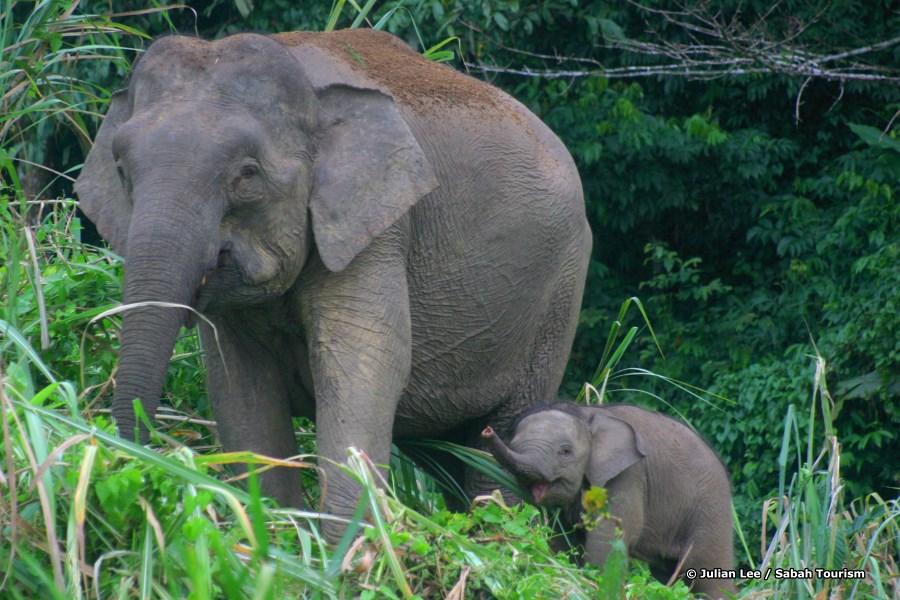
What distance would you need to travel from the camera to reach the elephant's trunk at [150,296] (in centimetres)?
328

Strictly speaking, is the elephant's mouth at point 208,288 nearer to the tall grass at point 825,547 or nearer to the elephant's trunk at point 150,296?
the elephant's trunk at point 150,296

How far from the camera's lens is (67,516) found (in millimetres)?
2811

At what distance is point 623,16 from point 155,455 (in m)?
7.21

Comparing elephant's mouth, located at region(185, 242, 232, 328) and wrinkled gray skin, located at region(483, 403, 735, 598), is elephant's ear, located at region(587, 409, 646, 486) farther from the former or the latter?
elephant's mouth, located at region(185, 242, 232, 328)

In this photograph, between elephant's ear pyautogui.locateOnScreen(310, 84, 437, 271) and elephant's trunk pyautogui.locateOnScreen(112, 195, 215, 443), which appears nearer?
elephant's trunk pyautogui.locateOnScreen(112, 195, 215, 443)

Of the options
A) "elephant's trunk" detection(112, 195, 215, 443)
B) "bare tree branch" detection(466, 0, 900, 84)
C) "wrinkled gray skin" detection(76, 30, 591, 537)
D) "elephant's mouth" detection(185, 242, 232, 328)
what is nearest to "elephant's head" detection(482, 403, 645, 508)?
"wrinkled gray skin" detection(76, 30, 591, 537)

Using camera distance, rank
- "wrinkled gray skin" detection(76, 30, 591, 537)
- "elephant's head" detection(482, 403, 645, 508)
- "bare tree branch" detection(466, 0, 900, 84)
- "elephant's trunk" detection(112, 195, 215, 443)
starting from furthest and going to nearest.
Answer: "bare tree branch" detection(466, 0, 900, 84) < "elephant's head" detection(482, 403, 645, 508) < "wrinkled gray skin" detection(76, 30, 591, 537) < "elephant's trunk" detection(112, 195, 215, 443)

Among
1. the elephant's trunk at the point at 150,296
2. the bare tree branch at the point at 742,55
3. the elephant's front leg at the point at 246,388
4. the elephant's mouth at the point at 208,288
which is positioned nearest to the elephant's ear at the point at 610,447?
the elephant's front leg at the point at 246,388

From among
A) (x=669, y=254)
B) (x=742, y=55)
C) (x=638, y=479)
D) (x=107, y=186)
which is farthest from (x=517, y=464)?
(x=669, y=254)

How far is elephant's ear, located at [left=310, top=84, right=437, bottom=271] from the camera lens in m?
3.74

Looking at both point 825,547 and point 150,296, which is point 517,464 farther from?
point 150,296

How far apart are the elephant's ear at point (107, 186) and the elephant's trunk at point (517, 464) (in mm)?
1181

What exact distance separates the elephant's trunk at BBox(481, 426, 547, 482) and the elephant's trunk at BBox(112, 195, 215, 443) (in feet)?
3.38

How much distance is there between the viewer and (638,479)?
4387 mm
